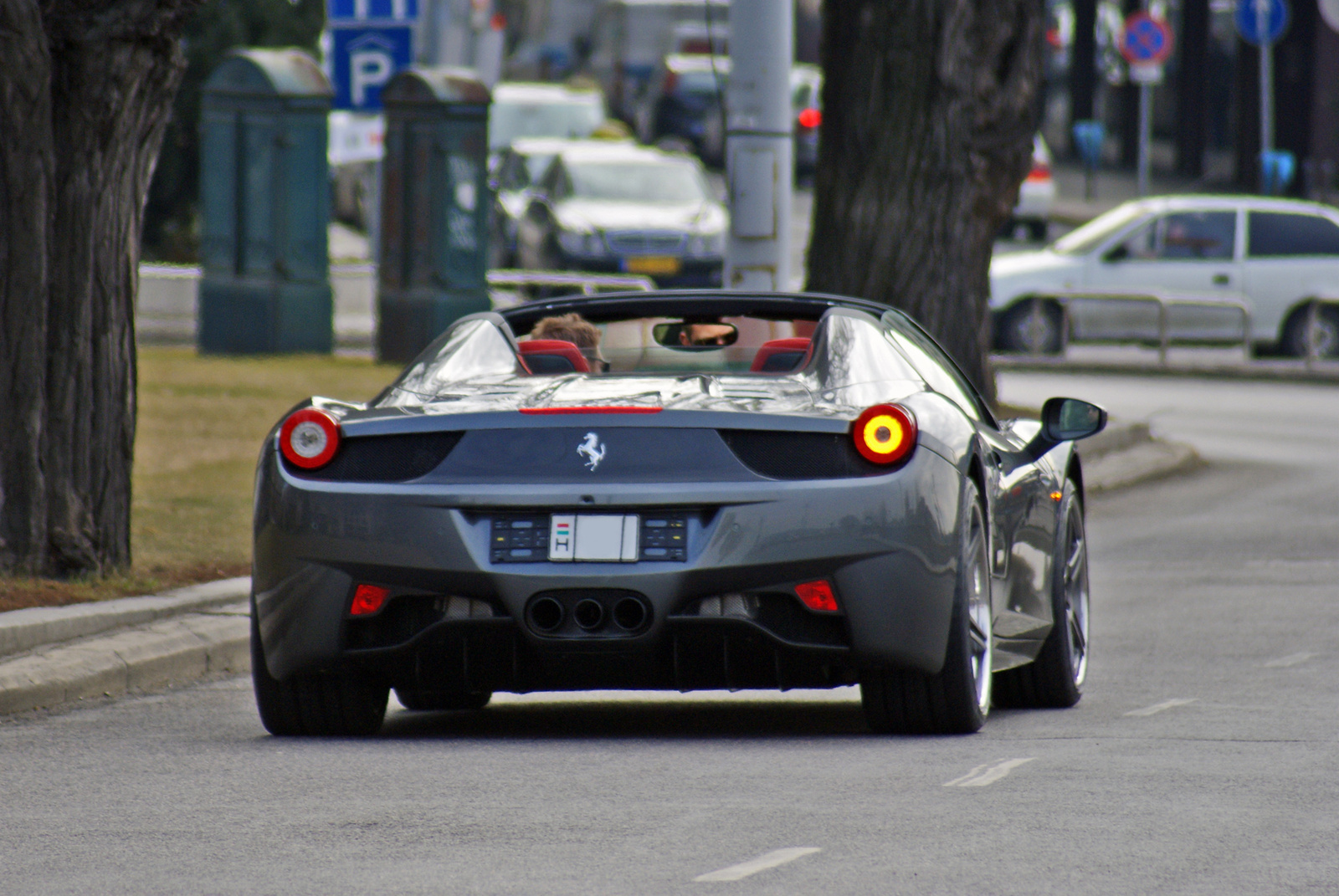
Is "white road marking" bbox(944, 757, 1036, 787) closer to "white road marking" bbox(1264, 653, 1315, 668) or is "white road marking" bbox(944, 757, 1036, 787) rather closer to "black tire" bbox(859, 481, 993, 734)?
"black tire" bbox(859, 481, 993, 734)

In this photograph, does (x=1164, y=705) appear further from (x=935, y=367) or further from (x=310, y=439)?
(x=310, y=439)

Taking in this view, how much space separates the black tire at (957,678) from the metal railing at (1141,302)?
17321 millimetres

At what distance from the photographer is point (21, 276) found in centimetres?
912

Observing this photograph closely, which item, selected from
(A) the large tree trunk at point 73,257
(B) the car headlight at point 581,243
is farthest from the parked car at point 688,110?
(A) the large tree trunk at point 73,257

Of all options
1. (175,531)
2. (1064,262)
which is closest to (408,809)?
(175,531)

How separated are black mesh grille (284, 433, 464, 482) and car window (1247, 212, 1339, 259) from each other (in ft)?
63.2

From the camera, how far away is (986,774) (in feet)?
20.3

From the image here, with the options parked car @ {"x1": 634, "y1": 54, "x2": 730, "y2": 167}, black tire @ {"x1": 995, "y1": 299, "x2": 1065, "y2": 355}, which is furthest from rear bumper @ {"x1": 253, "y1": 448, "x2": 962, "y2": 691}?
parked car @ {"x1": 634, "y1": 54, "x2": 730, "y2": 167}

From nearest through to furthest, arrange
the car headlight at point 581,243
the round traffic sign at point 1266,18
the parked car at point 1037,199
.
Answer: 1. the car headlight at point 581,243
2. the round traffic sign at point 1266,18
3. the parked car at point 1037,199

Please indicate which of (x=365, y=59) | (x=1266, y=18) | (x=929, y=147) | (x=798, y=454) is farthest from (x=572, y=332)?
(x=1266, y=18)

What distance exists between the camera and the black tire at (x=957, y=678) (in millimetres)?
6641

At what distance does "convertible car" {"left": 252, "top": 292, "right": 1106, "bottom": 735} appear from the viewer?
20.9 ft

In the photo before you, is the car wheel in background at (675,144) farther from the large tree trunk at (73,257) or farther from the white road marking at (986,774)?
the white road marking at (986,774)

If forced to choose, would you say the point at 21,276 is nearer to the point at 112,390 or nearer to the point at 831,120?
the point at 112,390
